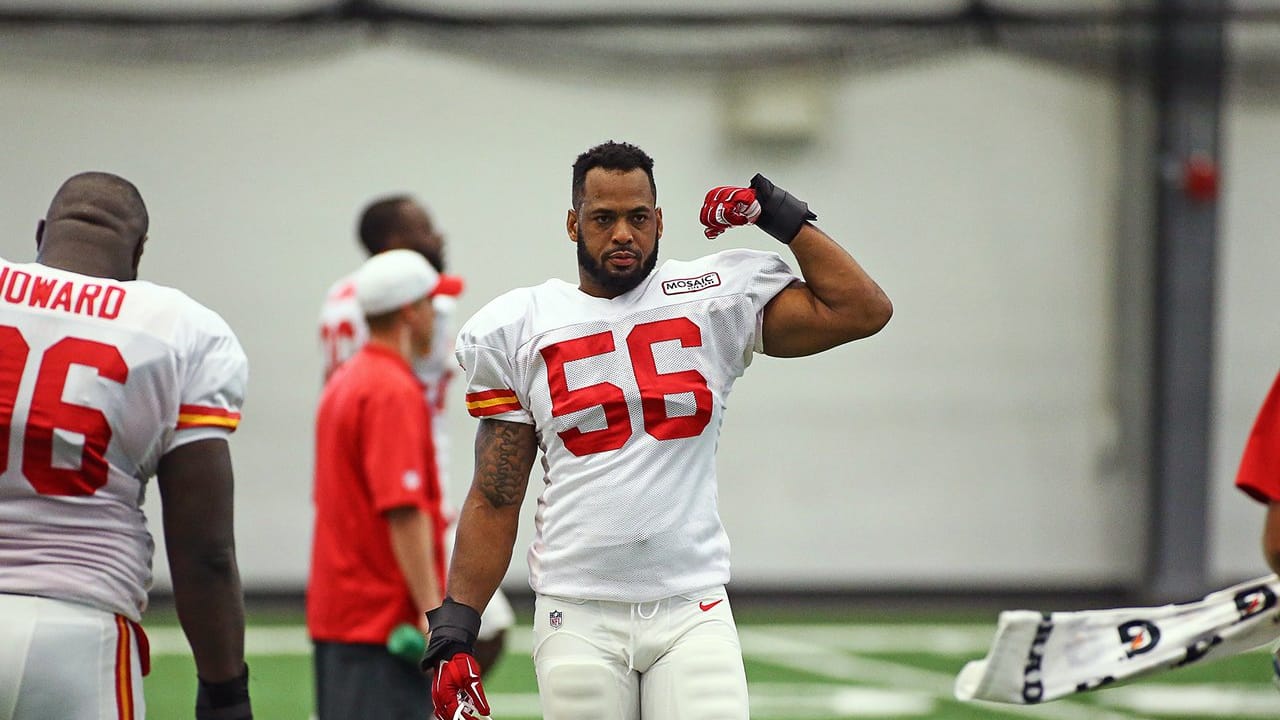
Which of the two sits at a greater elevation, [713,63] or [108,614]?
[713,63]

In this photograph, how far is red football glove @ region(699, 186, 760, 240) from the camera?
3609 mm

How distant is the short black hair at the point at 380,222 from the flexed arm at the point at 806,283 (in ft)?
7.00

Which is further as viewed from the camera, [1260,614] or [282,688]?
[282,688]

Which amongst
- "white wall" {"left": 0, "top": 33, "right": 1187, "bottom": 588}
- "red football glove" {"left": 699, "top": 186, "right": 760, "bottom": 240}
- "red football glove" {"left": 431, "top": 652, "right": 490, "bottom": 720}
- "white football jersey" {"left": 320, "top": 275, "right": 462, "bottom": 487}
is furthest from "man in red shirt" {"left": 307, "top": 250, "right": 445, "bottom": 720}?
→ "white wall" {"left": 0, "top": 33, "right": 1187, "bottom": 588}

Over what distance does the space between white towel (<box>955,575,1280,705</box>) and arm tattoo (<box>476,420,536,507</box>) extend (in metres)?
1.70

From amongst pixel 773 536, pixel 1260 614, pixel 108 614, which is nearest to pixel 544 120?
pixel 773 536

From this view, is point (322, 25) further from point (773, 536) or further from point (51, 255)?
point (51, 255)

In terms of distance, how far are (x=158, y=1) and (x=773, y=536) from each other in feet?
18.4

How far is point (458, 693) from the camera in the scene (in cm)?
348

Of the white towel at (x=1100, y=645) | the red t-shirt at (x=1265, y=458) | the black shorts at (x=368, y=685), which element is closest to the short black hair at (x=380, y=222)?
the black shorts at (x=368, y=685)

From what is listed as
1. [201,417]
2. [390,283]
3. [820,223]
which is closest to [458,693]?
[201,417]

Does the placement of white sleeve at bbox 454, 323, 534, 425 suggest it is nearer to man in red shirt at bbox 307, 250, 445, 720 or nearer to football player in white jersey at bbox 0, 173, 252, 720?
football player in white jersey at bbox 0, 173, 252, 720

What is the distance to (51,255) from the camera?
3188 mm

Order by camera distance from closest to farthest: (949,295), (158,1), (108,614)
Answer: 1. (108,614)
2. (158,1)
3. (949,295)
